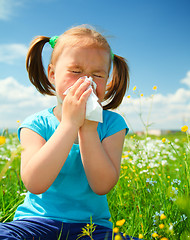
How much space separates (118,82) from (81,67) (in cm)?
69

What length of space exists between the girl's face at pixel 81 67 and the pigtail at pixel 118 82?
51 cm

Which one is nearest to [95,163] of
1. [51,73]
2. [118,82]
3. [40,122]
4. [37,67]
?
[40,122]

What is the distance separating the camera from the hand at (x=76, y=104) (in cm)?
151

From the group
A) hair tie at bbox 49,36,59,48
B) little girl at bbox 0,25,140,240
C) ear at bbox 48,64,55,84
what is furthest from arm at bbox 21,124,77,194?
hair tie at bbox 49,36,59,48

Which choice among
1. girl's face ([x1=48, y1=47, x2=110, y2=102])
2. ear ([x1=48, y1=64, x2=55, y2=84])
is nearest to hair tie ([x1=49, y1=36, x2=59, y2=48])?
ear ([x1=48, y1=64, x2=55, y2=84])

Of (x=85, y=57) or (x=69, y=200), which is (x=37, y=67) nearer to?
(x=85, y=57)

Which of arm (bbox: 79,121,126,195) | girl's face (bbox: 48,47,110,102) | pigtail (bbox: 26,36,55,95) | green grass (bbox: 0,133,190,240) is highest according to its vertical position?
pigtail (bbox: 26,36,55,95)

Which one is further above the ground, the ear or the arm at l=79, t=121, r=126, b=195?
the ear

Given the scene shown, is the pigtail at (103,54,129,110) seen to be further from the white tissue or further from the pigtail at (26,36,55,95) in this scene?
the white tissue

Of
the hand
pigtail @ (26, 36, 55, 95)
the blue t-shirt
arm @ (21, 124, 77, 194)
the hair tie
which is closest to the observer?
arm @ (21, 124, 77, 194)

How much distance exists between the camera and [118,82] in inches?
89.5

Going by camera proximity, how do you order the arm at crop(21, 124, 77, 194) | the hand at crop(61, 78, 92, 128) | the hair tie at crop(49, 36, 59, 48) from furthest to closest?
1. the hair tie at crop(49, 36, 59, 48)
2. the hand at crop(61, 78, 92, 128)
3. the arm at crop(21, 124, 77, 194)

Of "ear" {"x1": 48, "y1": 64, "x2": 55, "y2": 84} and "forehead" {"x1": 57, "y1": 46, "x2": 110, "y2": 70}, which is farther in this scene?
"ear" {"x1": 48, "y1": 64, "x2": 55, "y2": 84}

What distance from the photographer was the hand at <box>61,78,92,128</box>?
1.51 metres
